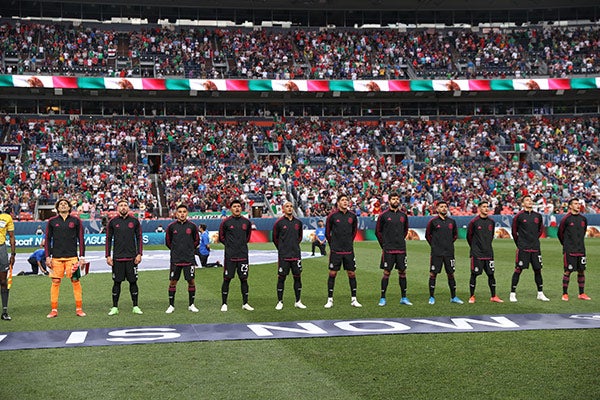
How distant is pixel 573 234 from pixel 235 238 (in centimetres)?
710

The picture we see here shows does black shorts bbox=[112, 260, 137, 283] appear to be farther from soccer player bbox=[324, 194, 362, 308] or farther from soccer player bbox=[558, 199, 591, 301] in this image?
soccer player bbox=[558, 199, 591, 301]

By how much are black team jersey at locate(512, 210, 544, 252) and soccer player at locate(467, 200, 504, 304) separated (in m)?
0.58

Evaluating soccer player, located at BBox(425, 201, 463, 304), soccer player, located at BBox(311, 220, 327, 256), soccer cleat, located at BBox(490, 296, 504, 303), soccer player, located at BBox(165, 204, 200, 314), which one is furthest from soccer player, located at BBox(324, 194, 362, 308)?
soccer player, located at BBox(311, 220, 327, 256)

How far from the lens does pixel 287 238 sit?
1355 centimetres

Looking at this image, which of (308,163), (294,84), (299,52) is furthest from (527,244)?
(299,52)

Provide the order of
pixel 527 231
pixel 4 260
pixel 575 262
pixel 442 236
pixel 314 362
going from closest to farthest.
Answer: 1. pixel 314 362
2. pixel 4 260
3. pixel 442 236
4. pixel 527 231
5. pixel 575 262

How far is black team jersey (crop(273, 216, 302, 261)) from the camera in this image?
13469mm

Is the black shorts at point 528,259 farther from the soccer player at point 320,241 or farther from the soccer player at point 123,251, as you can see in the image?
the soccer player at point 320,241

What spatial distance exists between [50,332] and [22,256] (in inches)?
734

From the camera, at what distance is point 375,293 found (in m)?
15.7

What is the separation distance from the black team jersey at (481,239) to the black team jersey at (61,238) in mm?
7705

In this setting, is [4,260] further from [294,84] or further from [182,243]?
[294,84]

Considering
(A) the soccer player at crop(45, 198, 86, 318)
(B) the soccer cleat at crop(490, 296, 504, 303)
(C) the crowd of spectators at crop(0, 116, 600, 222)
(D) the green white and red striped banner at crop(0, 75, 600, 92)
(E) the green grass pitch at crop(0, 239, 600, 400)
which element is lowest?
(B) the soccer cleat at crop(490, 296, 504, 303)

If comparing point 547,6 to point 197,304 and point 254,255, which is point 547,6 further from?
point 197,304
